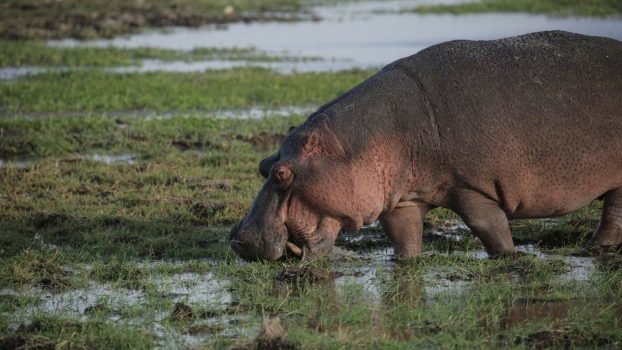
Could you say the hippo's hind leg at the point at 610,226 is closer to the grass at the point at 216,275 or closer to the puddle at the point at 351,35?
the grass at the point at 216,275

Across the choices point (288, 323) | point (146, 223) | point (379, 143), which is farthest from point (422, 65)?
point (146, 223)

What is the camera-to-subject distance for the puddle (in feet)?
72.1

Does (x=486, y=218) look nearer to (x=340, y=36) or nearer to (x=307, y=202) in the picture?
(x=307, y=202)

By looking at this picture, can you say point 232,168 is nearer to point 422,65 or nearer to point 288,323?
point 422,65

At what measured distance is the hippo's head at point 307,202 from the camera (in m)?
6.54

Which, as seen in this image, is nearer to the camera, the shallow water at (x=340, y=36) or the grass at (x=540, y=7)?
the shallow water at (x=340, y=36)

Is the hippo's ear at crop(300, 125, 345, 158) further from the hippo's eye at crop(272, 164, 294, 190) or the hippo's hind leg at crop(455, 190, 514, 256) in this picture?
the hippo's hind leg at crop(455, 190, 514, 256)

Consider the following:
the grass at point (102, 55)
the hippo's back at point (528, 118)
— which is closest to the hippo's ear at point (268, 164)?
the hippo's back at point (528, 118)

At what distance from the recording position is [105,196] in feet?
31.9

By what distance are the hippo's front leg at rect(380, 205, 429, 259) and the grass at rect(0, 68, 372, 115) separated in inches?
332

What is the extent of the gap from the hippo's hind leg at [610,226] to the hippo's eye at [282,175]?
7.19ft

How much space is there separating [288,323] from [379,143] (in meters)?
1.61

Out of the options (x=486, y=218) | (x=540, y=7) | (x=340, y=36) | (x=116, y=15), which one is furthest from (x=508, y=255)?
(x=540, y=7)

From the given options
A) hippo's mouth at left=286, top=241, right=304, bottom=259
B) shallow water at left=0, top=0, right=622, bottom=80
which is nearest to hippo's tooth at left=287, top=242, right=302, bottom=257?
hippo's mouth at left=286, top=241, right=304, bottom=259
